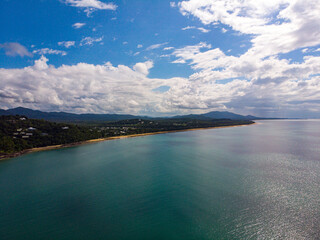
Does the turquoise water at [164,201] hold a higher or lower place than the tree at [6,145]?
lower

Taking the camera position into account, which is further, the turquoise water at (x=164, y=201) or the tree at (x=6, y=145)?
the tree at (x=6, y=145)

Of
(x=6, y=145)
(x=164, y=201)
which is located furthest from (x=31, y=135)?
(x=164, y=201)

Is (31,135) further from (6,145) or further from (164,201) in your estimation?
(164,201)

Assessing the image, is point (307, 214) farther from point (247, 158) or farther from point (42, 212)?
point (42, 212)

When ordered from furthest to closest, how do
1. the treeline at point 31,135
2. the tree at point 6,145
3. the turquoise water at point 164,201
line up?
the treeline at point 31,135
the tree at point 6,145
the turquoise water at point 164,201

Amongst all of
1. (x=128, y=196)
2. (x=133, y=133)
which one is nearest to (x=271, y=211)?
(x=128, y=196)

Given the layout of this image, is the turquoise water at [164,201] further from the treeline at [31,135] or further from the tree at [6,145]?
the treeline at [31,135]

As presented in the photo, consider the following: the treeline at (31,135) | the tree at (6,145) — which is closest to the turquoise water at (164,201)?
the tree at (6,145)

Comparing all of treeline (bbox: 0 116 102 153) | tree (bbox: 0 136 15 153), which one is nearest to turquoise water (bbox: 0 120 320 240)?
tree (bbox: 0 136 15 153)
